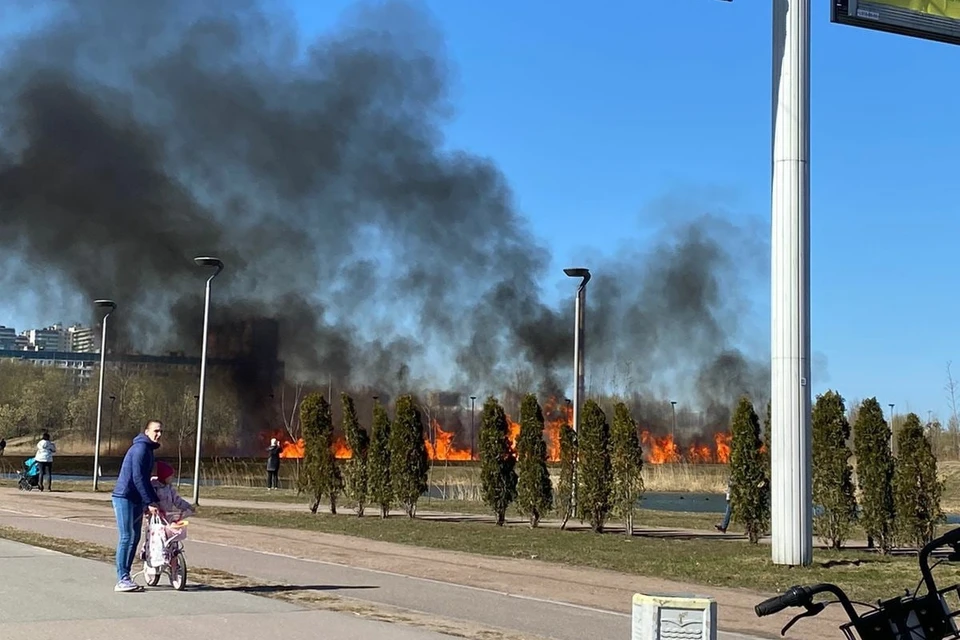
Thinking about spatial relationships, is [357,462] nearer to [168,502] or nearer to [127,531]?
[168,502]

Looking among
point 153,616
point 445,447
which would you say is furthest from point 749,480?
point 445,447

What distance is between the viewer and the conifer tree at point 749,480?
17.2m

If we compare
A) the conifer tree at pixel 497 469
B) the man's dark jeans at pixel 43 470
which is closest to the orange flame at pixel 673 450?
the man's dark jeans at pixel 43 470

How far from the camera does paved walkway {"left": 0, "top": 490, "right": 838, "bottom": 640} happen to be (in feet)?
32.1

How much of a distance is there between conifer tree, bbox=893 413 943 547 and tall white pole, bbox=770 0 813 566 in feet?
9.16

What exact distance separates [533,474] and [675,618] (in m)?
16.2

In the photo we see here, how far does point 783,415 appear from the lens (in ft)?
47.0

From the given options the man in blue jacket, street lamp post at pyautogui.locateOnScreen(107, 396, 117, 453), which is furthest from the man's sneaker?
street lamp post at pyautogui.locateOnScreen(107, 396, 117, 453)

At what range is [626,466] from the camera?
19812 mm

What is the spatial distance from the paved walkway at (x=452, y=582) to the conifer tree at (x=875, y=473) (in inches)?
199

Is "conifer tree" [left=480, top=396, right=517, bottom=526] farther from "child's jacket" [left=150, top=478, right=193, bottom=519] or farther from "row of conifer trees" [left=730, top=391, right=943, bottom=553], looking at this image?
"child's jacket" [left=150, top=478, right=193, bottom=519]

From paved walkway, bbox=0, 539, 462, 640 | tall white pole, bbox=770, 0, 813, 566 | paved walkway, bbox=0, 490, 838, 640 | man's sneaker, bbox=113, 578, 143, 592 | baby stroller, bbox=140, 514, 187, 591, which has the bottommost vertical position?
paved walkway, bbox=0, 490, 838, 640

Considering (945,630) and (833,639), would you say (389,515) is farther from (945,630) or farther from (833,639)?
(945,630)

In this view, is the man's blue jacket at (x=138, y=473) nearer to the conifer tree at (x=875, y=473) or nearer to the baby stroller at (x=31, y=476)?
the conifer tree at (x=875, y=473)
